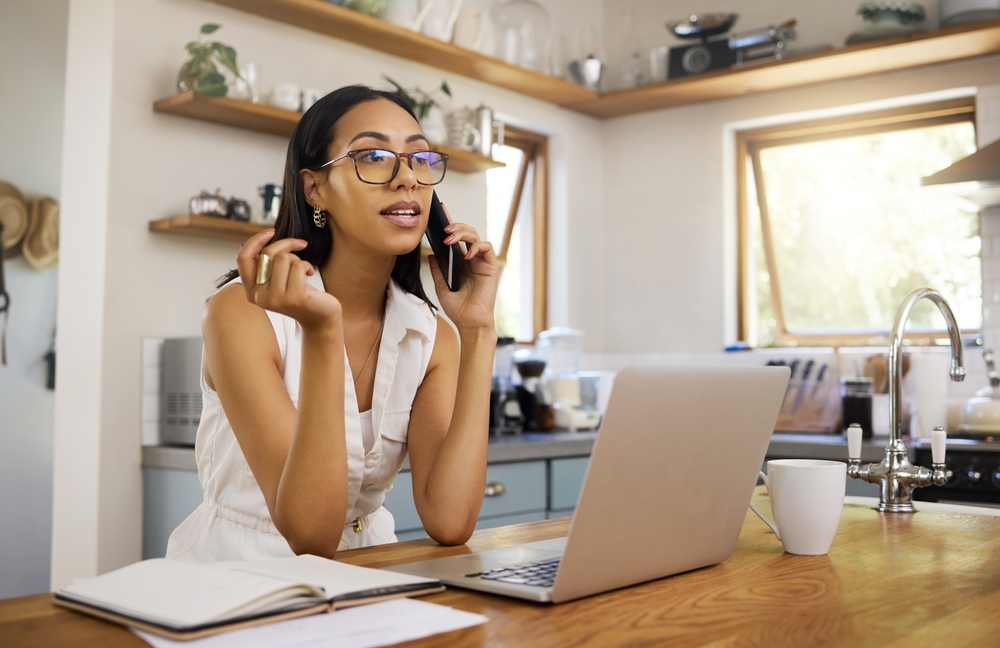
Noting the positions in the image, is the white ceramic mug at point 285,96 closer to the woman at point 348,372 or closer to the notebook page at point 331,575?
the woman at point 348,372

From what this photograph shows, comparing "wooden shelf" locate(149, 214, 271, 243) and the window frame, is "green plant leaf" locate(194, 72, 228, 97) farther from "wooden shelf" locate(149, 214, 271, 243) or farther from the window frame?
the window frame

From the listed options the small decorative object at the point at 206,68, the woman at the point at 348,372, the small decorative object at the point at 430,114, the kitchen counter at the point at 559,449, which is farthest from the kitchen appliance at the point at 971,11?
the woman at the point at 348,372

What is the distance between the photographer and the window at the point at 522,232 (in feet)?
14.7

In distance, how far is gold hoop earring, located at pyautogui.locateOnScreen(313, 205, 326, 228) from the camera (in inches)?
67.8

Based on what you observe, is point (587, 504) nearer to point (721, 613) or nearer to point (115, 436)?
point (721, 613)

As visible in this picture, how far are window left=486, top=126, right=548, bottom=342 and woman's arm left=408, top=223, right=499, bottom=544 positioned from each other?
273 centimetres

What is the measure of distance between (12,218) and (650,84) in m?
2.68

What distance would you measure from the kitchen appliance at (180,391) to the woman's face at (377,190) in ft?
4.14

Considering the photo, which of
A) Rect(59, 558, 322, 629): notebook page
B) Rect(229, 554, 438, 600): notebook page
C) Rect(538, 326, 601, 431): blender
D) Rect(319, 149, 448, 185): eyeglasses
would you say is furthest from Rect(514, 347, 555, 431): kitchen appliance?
Rect(59, 558, 322, 629): notebook page

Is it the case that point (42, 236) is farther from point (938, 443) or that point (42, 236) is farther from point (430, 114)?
point (938, 443)

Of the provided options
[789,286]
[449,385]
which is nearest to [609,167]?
[789,286]

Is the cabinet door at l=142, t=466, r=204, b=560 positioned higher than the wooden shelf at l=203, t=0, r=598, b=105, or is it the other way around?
the wooden shelf at l=203, t=0, r=598, b=105

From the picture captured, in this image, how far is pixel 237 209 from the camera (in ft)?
9.76

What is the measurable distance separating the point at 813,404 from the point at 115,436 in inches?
101
